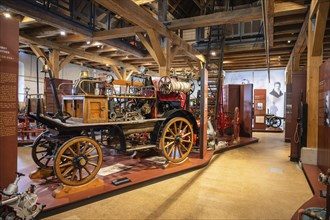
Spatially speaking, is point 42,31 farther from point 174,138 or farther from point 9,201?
point 9,201

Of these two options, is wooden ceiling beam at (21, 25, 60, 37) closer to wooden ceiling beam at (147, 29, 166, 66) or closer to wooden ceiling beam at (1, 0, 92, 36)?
wooden ceiling beam at (1, 0, 92, 36)

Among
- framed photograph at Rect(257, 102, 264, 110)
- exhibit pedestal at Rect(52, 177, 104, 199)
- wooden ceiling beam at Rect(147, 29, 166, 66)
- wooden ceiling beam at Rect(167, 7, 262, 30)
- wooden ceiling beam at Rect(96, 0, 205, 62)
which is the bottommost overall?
exhibit pedestal at Rect(52, 177, 104, 199)

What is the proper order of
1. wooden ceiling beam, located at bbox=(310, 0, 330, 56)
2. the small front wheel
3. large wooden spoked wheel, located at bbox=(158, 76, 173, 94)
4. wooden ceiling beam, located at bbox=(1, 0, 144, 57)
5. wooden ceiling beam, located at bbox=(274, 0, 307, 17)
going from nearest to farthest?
wooden ceiling beam, located at bbox=(310, 0, 330, 56) → wooden ceiling beam, located at bbox=(1, 0, 144, 57) → large wooden spoked wheel, located at bbox=(158, 76, 173, 94) → wooden ceiling beam, located at bbox=(274, 0, 307, 17) → the small front wheel

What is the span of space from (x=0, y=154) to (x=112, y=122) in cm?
154

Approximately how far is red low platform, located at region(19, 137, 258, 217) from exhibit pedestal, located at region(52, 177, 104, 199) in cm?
6

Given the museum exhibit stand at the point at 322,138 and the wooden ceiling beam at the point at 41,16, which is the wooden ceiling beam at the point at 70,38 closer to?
the wooden ceiling beam at the point at 41,16

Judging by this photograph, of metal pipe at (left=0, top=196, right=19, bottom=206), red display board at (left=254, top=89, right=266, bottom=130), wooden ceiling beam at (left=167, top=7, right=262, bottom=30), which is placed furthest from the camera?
red display board at (left=254, top=89, right=266, bottom=130)

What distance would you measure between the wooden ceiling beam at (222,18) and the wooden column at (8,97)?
399cm

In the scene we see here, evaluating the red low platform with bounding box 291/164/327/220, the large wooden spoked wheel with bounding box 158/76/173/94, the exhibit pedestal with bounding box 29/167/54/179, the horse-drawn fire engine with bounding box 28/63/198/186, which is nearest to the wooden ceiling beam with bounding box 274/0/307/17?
the horse-drawn fire engine with bounding box 28/63/198/186

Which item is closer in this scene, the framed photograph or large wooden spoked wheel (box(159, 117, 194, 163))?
large wooden spoked wheel (box(159, 117, 194, 163))

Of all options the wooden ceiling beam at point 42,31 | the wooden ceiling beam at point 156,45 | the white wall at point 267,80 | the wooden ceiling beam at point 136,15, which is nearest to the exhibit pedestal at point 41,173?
the wooden ceiling beam at point 136,15

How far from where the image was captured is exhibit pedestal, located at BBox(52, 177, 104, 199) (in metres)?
3.13

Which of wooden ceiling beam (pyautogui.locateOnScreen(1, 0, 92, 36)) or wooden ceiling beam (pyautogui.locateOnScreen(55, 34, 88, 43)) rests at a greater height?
wooden ceiling beam (pyautogui.locateOnScreen(55, 34, 88, 43))

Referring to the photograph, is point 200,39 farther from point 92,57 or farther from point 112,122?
point 112,122
